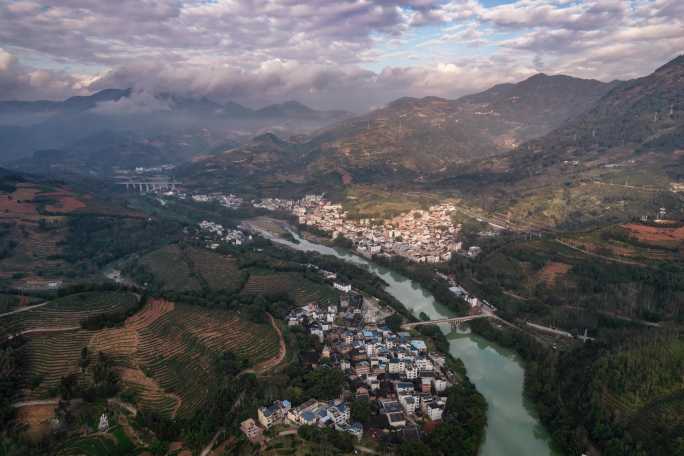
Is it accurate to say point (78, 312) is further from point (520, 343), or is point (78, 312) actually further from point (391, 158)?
point (391, 158)

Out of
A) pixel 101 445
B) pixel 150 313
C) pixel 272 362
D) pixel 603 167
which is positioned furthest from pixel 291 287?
pixel 603 167

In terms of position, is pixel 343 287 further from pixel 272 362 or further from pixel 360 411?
pixel 360 411

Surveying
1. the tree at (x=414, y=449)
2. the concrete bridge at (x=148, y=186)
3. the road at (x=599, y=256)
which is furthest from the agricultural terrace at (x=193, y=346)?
the concrete bridge at (x=148, y=186)

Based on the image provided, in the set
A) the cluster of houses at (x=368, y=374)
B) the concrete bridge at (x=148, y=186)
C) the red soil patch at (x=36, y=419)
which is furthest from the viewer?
the concrete bridge at (x=148, y=186)

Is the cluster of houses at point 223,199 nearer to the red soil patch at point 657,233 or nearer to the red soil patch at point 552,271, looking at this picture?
the red soil patch at point 552,271

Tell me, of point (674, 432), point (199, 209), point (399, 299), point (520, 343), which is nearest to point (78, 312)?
point (399, 299)

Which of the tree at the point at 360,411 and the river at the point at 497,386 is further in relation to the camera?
the river at the point at 497,386

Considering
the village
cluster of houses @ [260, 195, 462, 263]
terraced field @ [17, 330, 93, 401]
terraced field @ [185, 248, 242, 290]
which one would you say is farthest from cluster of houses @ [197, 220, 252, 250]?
terraced field @ [17, 330, 93, 401]

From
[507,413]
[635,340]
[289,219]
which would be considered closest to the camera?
[507,413]
